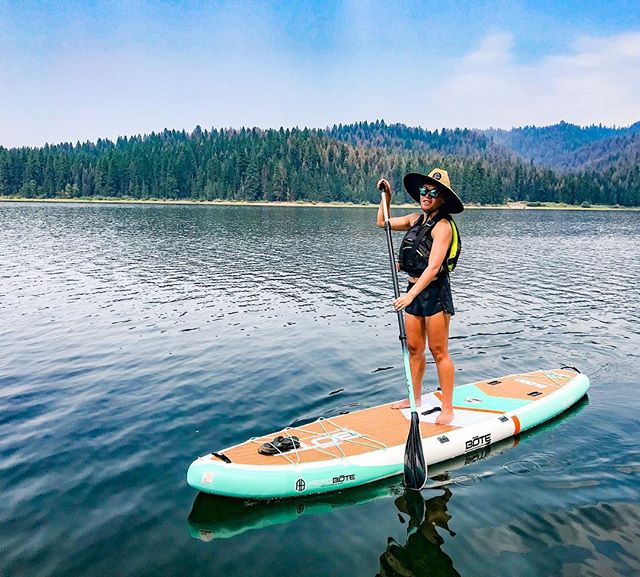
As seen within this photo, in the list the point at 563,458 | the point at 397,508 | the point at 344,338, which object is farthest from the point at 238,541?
the point at 344,338

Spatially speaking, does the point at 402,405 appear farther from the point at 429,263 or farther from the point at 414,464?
the point at 429,263

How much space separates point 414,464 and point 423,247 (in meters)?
3.61

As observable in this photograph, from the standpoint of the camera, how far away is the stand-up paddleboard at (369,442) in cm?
761

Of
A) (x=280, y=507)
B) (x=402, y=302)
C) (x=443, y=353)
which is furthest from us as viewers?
(x=443, y=353)

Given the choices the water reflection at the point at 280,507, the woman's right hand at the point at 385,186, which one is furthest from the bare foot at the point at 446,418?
the woman's right hand at the point at 385,186

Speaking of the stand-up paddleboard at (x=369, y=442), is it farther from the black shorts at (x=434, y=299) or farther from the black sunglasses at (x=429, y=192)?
the black sunglasses at (x=429, y=192)

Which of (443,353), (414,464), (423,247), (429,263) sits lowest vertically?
(414,464)

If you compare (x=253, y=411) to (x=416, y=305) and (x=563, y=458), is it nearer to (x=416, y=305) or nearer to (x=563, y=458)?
(x=416, y=305)

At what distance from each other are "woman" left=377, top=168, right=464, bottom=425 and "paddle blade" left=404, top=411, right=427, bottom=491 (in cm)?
152

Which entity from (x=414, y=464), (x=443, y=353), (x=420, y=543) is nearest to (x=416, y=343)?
(x=443, y=353)

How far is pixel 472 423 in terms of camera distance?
9.53 metres

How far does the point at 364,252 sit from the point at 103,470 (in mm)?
38981

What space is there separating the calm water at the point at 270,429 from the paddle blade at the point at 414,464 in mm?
274

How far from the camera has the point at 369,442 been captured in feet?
28.6
